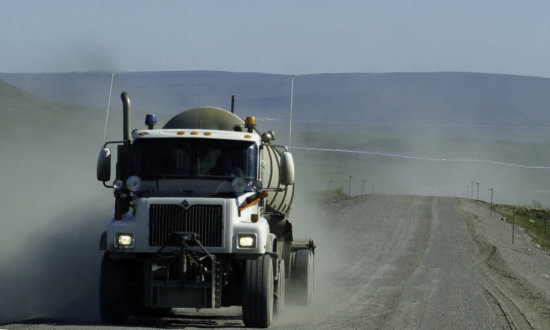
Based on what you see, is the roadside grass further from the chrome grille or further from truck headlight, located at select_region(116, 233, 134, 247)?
truck headlight, located at select_region(116, 233, 134, 247)

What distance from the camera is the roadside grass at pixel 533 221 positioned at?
48.8m

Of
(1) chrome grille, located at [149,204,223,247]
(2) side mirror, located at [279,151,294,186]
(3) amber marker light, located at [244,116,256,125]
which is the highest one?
(3) amber marker light, located at [244,116,256,125]

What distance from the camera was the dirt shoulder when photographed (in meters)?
21.8

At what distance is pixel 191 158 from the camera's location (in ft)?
59.0

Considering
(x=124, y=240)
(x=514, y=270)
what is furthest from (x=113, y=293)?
(x=514, y=270)

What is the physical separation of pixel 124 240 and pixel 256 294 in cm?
207

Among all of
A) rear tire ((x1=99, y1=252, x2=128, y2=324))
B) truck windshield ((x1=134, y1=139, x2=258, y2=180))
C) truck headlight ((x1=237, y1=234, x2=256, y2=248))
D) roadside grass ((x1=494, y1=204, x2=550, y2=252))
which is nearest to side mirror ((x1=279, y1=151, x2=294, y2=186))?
truck windshield ((x1=134, y1=139, x2=258, y2=180))

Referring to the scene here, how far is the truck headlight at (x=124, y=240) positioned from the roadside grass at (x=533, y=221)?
2884 cm

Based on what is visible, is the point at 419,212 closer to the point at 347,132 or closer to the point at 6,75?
the point at 6,75

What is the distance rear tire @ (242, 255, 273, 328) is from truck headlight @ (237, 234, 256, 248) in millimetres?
325

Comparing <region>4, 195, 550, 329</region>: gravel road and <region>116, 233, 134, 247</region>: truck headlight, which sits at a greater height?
<region>116, 233, 134, 247</region>: truck headlight

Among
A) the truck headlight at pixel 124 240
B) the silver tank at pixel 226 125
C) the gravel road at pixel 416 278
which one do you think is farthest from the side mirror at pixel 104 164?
the gravel road at pixel 416 278

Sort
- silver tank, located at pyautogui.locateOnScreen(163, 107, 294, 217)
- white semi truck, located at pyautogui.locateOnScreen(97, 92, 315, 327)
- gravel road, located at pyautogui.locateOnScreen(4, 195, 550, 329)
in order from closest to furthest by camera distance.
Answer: white semi truck, located at pyautogui.locateOnScreen(97, 92, 315, 327) → gravel road, located at pyautogui.locateOnScreen(4, 195, 550, 329) → silver tank, located at pyautogui.locateOnScreen(163, 107, 294, 217)

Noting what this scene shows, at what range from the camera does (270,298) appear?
17484 mm
